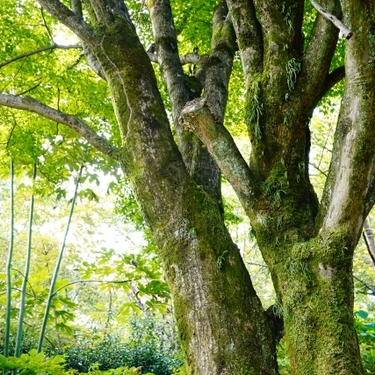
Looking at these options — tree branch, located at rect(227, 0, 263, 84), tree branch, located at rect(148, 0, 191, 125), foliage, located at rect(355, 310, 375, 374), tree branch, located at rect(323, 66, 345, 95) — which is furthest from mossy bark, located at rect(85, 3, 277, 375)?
foliage, located at rect(355, 310, 375, 374)

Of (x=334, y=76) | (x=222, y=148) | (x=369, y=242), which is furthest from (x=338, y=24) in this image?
(x=369, y=242)

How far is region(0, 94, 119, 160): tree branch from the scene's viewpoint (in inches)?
106

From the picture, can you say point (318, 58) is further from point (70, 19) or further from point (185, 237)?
point (70, 19)

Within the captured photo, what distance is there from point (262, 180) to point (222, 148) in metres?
0.31

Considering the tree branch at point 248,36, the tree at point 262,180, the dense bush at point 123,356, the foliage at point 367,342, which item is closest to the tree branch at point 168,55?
the tree at point 262,180

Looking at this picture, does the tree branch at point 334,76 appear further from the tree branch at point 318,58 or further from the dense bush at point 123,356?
the dense bush at point 123,356

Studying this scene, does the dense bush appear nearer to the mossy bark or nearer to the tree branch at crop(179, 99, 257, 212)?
the mossy bark

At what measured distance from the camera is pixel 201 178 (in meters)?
2.81

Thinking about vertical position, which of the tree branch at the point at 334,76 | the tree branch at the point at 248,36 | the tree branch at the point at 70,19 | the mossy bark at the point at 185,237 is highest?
the tree branch at the point at 70,19

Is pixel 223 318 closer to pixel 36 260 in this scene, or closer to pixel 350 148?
pixel 350 148

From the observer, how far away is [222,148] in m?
2.32

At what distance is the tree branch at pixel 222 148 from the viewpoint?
2.25m

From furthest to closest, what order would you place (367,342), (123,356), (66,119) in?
(123,356)
(367,342)
(66,119)

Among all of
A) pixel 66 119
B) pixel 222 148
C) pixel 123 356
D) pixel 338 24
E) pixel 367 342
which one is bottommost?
pixel 367 342
